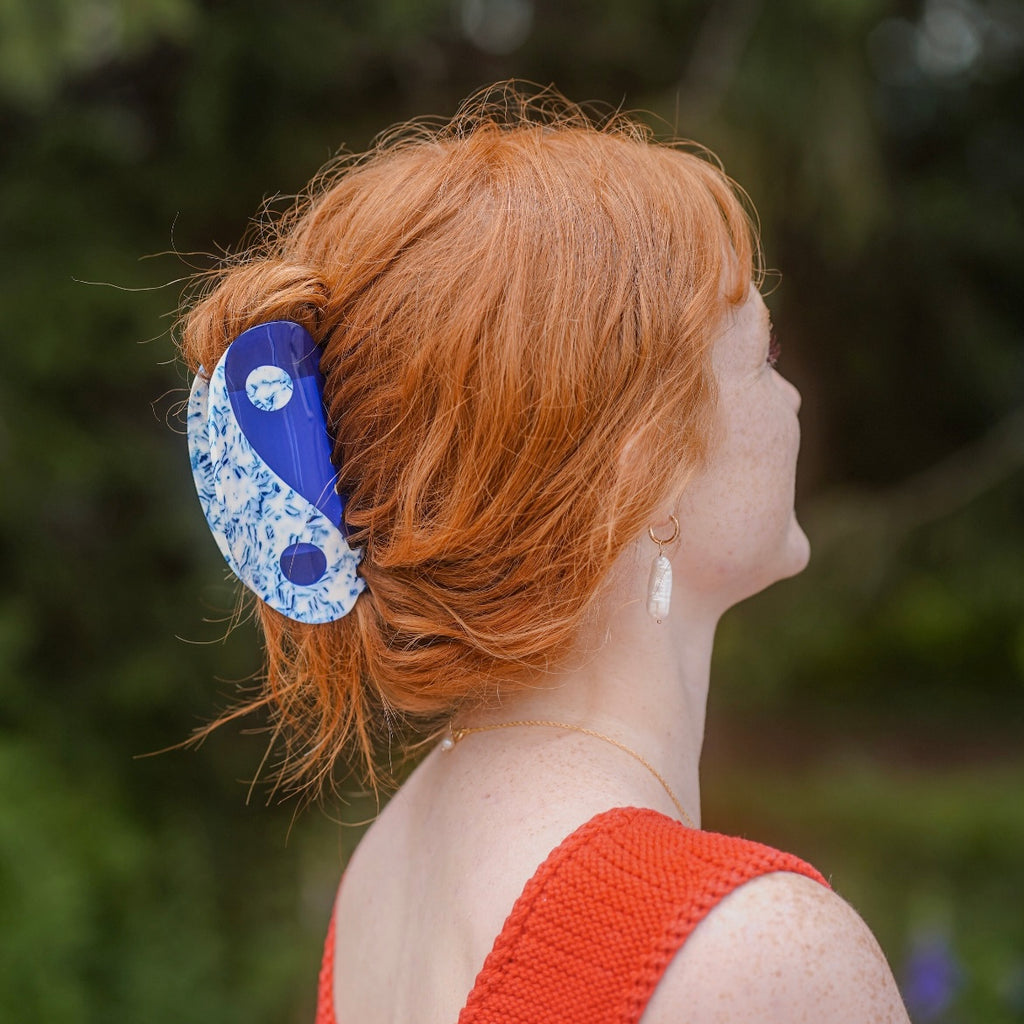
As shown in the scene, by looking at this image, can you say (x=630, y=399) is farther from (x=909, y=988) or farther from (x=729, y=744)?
(x=729, y=744)

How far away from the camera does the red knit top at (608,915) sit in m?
0.91

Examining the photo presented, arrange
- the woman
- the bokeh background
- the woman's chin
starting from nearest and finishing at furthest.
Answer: the woman
the woman's chin
the bokeh background

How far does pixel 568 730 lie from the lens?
47.3 inches

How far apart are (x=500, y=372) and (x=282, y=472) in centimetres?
27

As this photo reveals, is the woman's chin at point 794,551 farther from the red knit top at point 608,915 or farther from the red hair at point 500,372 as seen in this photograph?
the red knit top at point 608,915

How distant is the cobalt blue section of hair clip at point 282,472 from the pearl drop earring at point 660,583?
0.32 meters

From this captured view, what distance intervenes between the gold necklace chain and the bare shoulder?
0.30 meters

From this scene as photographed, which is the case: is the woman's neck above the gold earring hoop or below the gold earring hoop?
below

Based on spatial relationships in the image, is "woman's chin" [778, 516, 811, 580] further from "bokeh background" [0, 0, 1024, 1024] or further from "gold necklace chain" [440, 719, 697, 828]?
"bokeh background" [0, 0, 1024, 1024]

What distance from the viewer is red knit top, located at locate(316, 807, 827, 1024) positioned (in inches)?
36.0

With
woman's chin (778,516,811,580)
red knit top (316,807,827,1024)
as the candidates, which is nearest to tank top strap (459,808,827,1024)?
red knit top (316,807,827,1024)

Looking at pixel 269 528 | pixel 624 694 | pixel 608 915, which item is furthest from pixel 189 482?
pixel 608 915

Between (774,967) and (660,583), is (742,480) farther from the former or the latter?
(774,967)

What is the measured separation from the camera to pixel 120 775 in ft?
11.2
